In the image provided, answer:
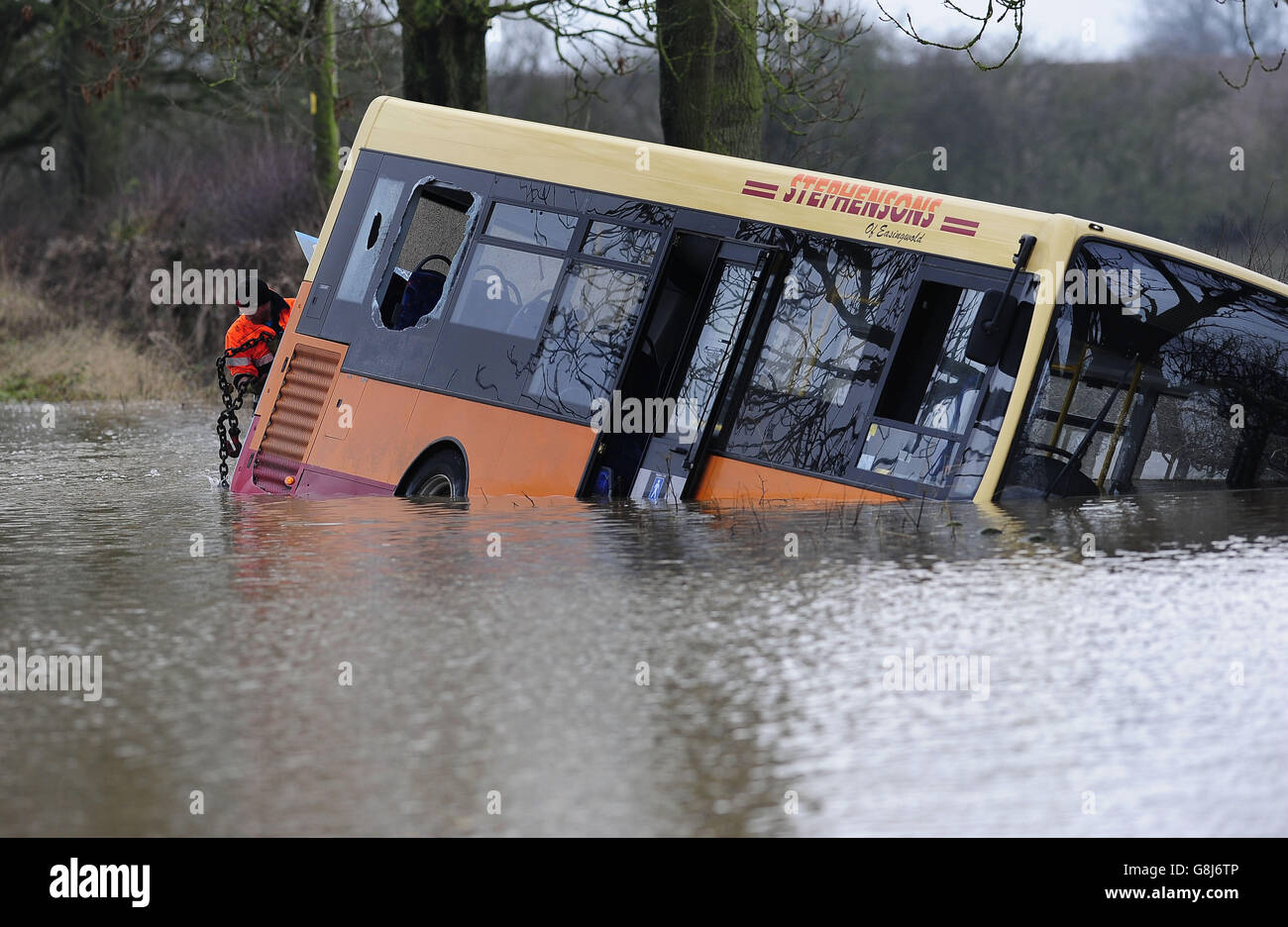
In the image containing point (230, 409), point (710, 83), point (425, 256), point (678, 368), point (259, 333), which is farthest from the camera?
point (710, 83)

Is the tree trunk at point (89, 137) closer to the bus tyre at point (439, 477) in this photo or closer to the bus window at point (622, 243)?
the bus tyre at point (439, 477)

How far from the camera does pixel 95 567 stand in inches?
360

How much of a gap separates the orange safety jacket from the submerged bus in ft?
3.88

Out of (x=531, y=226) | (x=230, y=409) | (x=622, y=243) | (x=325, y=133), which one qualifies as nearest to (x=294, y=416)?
(x=230, y=409)

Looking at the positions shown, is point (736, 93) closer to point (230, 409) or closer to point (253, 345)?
point (253, 345)

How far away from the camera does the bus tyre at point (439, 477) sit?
12.3m

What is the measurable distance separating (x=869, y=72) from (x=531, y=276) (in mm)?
35926

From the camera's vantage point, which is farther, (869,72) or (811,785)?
(869,72)

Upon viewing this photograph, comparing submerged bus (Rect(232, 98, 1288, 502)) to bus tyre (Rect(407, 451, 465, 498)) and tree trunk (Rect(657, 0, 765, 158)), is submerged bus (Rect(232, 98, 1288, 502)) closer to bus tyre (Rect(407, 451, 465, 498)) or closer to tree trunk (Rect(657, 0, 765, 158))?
bus tyre (Rect(407, 451, 465, 498))

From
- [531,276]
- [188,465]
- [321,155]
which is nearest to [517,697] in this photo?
[531,276]

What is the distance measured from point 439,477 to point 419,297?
1.36 meters

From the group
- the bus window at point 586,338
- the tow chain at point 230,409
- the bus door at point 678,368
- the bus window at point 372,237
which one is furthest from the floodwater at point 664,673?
the tow chain at point 230,409

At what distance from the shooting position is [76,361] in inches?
1062
